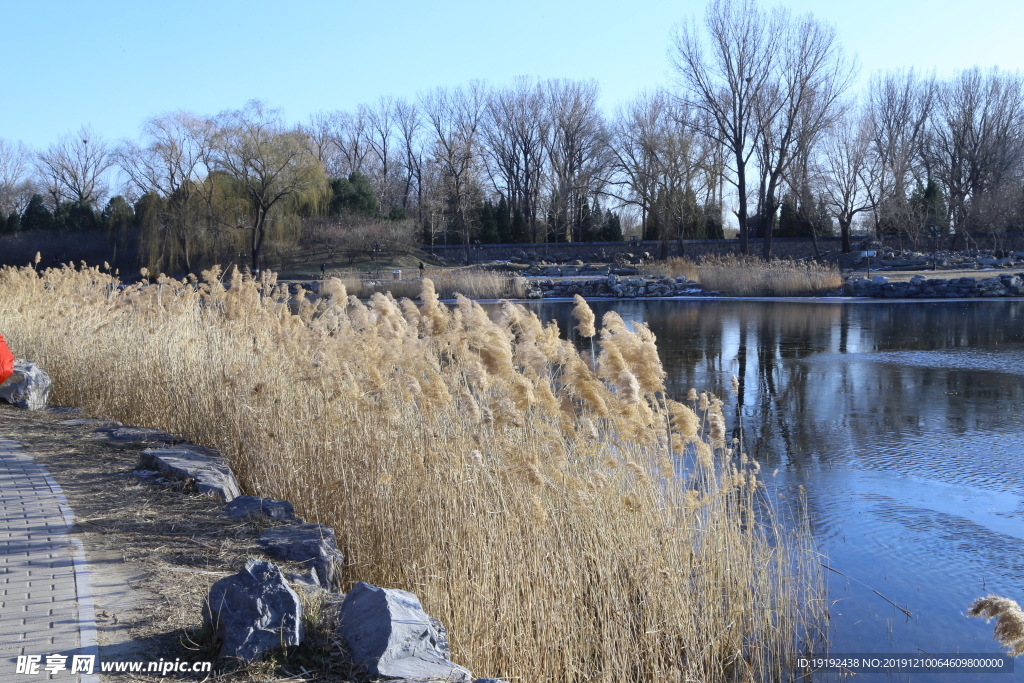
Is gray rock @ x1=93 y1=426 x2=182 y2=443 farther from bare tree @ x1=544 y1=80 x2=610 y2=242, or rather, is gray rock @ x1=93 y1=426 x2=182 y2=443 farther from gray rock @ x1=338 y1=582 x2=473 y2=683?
bare tree @ x1=544 y1=80 x2=610 y2=242

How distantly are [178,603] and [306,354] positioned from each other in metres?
3.36

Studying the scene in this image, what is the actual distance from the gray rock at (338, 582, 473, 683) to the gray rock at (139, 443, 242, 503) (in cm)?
200

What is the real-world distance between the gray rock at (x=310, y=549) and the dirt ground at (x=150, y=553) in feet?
0.29

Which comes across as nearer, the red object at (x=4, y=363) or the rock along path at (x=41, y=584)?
the rock along path at (x=41, y=584)

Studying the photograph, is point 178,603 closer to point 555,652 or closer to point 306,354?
point 555,652

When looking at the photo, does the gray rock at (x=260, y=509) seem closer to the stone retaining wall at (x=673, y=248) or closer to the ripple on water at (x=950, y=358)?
the ripple on water at (x=950, y=358)

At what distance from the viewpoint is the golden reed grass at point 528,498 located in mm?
4156

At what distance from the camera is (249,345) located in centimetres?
790

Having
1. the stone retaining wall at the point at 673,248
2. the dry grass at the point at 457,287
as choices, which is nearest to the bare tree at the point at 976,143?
the stone retaining wall at the point at 673,248

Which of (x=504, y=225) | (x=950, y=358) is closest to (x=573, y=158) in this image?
(x=504, y=225)

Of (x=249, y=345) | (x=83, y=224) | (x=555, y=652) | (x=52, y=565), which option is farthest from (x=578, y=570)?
(x=83, y=224)

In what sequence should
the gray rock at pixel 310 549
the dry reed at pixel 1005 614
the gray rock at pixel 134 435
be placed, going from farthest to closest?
the gray rock at pixel 134 435
the gray rock at pixel 310 549
the dry reed at pixel 1005 614

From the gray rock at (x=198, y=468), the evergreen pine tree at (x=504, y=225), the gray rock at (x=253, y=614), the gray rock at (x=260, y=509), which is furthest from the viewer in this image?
the evergreen pine tree at (x=504, y=225)
